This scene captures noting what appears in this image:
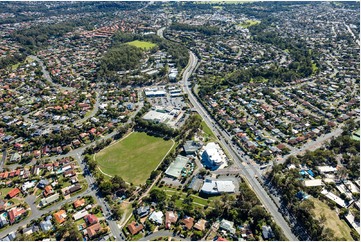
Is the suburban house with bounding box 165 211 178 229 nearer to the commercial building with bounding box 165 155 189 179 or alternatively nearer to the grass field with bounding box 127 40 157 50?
the commercial building with bounding box 165 155 189 179

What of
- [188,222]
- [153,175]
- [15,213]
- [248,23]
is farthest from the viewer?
[248,23]

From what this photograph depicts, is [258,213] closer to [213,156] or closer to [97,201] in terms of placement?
[213,156]

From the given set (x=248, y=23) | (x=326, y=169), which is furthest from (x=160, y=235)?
(x=248, y=23)

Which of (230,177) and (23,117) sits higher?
(230,177)

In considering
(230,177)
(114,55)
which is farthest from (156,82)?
(230,177)

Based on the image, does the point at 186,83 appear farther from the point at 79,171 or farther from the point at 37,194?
the point at 37,194

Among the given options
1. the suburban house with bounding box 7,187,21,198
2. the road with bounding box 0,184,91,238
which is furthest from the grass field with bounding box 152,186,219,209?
the suburban house with bounding box 7,187,21,198
